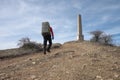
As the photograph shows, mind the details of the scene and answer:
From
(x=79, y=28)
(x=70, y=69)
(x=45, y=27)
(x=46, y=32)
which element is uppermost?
(x=79, y=28)

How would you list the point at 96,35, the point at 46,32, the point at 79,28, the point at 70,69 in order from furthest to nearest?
1. the point at 96,35
2. the point at 79,28
3. the point at 46,32
4. the point at 70,69

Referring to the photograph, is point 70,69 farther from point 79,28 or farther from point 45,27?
point 79,28

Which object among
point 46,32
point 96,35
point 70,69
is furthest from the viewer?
point 96,35

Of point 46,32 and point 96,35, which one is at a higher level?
point 96,35

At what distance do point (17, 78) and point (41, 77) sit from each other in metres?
0.74

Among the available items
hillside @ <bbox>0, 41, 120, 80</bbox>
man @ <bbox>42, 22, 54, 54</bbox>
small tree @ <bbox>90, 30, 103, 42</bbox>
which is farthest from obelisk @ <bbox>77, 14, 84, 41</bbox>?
hillside @ <bbox>0, 41, 120, 80</bbox>

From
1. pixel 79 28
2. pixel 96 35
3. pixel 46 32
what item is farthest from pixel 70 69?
pixel 96 35

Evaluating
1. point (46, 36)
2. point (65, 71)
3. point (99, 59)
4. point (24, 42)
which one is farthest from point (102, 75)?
point (24, 42)

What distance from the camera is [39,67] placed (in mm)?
8789

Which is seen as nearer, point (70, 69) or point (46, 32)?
point (70, 69)

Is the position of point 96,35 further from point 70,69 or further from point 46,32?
point 70,69

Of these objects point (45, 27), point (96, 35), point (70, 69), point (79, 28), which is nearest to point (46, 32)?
point (45, 27)

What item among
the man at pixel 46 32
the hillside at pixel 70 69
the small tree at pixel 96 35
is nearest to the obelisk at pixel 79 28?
the small tree at pixel 96 35

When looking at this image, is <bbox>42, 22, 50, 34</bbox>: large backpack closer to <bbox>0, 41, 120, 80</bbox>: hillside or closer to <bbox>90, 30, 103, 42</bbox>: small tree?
<bbox>0, 41, 120, 80</bbox>: hillside
